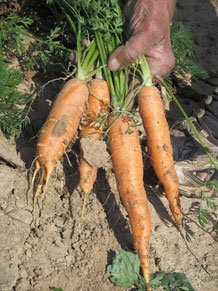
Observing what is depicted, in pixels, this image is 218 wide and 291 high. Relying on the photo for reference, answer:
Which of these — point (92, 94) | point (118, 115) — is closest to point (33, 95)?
point (92, 94)

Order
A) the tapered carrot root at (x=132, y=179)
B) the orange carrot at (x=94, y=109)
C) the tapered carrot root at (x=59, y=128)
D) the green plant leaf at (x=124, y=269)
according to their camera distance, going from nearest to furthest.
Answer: the green plant leaf at (x=124, y=269)
the tapered carrot root at (x=132, y=179)
the tapered carrot root at (x=59, y=128)
the orange carrot at (x=94, y=109)

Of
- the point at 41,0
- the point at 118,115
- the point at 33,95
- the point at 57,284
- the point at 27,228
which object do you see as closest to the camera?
the point at 57,284

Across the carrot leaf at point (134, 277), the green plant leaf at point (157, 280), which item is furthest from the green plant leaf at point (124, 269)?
the green plant leaf at point (157, 280)

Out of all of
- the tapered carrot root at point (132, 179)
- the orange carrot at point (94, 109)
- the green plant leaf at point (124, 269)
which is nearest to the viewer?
the green plant leaf at point (124, 269)

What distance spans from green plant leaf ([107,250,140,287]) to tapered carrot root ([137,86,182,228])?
599mm

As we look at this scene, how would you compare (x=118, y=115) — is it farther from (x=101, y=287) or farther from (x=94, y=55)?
(x=101, y=287)

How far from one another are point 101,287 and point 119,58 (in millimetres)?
1703

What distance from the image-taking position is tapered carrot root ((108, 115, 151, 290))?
7.50ft

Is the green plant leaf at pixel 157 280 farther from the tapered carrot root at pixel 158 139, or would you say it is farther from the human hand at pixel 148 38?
the human hand at pixel 148 38

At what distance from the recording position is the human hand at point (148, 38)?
8.63 ft

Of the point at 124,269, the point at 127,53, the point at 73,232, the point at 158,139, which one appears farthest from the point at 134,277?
the point at 127,53

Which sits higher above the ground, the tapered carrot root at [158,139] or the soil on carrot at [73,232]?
the tapered carrot root at [158,139]

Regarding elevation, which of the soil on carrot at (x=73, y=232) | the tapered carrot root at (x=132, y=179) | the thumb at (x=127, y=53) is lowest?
the soil on carrot at (x=73, y=232)

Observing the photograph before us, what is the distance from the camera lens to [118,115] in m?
2.64
